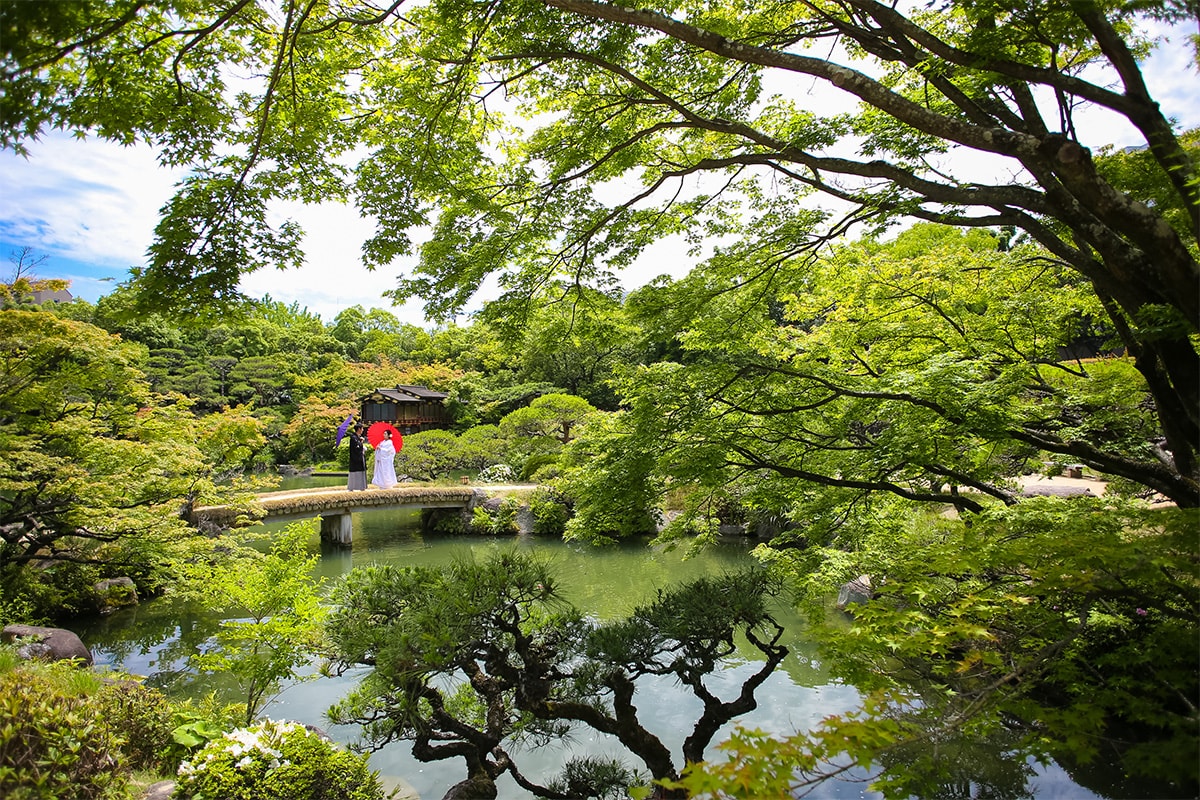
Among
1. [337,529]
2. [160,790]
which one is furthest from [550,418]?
[160,790]

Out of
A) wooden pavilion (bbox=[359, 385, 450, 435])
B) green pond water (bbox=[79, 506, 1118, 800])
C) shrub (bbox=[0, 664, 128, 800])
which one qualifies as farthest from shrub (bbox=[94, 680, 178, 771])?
wooden pavilion (bbox=[359, 385, 450, 435])

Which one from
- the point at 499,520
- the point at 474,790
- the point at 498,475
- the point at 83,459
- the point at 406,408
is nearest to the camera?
the point at 474,790

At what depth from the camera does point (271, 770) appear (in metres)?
3.62

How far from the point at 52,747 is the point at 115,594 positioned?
7822 mm

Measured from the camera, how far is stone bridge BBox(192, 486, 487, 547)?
11664 mm

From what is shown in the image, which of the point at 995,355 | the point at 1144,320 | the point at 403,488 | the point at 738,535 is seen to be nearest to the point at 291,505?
the point at 403,488

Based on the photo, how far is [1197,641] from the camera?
2248 millimetres

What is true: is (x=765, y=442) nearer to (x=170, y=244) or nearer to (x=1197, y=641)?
(x=1197, y=641)

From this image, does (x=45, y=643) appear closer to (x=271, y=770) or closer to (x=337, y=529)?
(x=271, y=770)

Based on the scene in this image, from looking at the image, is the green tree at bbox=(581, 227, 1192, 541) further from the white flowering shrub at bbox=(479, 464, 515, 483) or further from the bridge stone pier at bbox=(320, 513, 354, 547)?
the white flowering shrub at bbox=(479, 464, 515, 483)

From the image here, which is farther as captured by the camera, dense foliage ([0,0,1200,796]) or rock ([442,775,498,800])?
rock ([442,775,498,800])

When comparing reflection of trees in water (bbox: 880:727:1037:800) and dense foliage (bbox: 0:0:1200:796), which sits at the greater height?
dense foliage (bbox: 0:0:1200:796)

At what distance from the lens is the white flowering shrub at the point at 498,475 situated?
18.5 m

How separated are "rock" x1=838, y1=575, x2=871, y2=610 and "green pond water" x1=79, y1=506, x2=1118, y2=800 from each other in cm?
77
